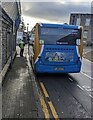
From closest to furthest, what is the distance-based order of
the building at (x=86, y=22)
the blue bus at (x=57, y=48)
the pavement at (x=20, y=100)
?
1. the pavement at (x=20, y=100)
2. the blue bus at (x=57, y=48)
3. the building at (x=86, y=22)

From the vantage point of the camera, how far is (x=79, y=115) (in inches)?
306

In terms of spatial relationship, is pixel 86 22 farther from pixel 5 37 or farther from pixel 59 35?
pixel 59 35

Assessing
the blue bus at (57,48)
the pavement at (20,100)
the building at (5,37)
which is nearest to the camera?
the pavement at (20,100)

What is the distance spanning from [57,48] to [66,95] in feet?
15.4

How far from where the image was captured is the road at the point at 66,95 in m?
8.04

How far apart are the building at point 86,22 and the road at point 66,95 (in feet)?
174

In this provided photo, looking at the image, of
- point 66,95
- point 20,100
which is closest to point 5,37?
point 66,95

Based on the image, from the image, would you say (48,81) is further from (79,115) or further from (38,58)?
(79,115)

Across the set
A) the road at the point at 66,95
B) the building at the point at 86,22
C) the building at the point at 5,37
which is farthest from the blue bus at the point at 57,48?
the building at the point at 86,22

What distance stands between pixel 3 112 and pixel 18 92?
272 cm

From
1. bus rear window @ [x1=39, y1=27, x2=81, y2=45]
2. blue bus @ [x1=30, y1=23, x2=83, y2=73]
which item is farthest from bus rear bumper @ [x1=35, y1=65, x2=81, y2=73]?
bus rear window @ [x1=39, y1=27, x2=81, y2=45]

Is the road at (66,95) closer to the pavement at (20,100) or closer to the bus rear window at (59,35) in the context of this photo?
the pavement at (20,100)

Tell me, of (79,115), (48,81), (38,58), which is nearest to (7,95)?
(79,115)

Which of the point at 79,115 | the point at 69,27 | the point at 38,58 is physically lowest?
the point at 79,115
